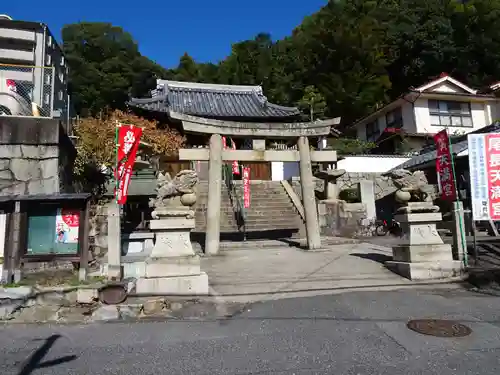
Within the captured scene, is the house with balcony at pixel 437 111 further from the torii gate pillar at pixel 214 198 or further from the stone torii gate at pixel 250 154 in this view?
the torii gate pillar at pixel 214 198

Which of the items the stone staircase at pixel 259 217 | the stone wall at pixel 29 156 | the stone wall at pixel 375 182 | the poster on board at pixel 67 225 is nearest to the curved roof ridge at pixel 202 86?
the stone wall at pixel 375 182

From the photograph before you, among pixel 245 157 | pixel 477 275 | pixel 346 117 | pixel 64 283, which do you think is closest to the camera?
pixel 64 283

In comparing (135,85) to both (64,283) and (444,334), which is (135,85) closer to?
(64,283)

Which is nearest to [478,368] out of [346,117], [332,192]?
[332,192]

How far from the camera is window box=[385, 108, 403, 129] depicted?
2859 cm

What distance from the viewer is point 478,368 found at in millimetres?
3590

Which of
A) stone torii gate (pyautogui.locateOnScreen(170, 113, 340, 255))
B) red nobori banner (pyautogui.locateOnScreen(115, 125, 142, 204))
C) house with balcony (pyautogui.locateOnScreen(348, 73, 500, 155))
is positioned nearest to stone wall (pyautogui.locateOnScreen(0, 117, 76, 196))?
red nobori banner (pyautogui.locateOnScreen(115, 125, 142, 204))

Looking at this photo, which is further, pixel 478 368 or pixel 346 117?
pixel 346 117

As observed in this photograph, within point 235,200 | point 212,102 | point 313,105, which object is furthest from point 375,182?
point 212,102

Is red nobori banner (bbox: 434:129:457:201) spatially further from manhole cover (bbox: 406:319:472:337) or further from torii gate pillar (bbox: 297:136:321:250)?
manhole cover (bbox: 406:319:472:337)

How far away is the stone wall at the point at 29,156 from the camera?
8102mm

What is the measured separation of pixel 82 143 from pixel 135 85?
1112 inches

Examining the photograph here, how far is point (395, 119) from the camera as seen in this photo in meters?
29.1

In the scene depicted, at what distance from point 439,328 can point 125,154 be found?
6.40m
